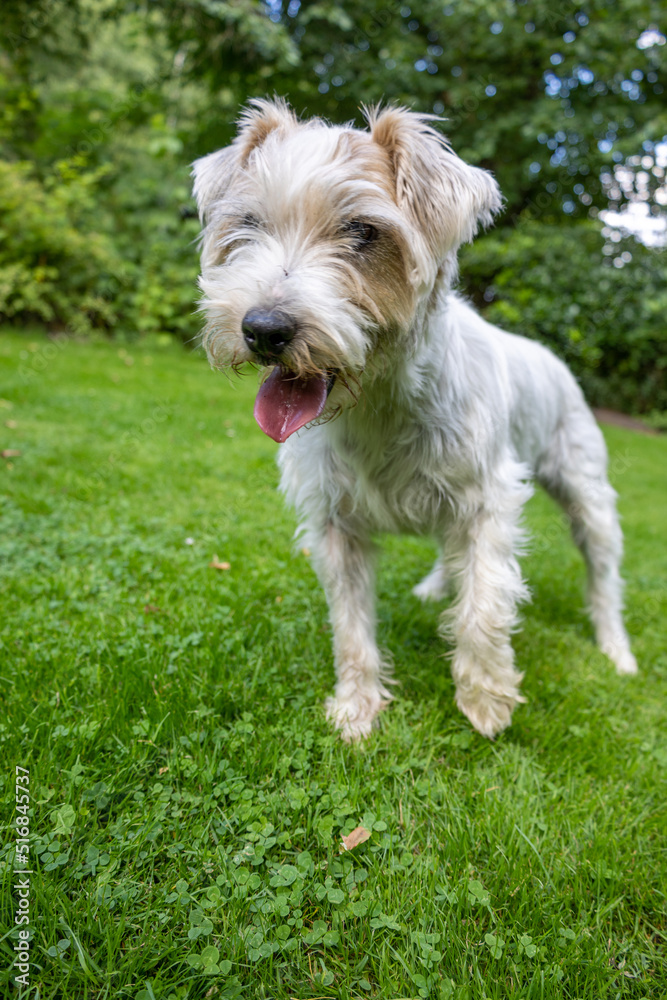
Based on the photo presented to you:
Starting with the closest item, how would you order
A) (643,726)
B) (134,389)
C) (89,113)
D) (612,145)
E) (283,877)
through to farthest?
(283,877) < (643,726) < (134,389) < (612,145) < (89,113)

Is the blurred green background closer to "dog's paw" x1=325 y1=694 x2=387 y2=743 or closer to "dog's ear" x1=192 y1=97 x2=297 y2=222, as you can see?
"dog's ear" x1=192 y1=97 x2=297 y2=222

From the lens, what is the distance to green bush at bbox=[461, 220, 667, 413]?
12.3m

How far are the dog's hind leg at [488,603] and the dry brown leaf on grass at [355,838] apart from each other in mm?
793

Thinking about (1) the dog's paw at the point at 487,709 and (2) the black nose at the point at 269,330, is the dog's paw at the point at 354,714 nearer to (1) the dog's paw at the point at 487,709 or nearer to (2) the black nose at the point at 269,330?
(1) the dog's paw at the point at 487,709

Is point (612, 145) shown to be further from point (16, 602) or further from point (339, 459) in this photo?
point (16, 602)

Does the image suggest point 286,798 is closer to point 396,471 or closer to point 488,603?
point 488,603

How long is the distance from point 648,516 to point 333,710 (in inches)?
263

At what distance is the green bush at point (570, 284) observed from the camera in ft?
40.4

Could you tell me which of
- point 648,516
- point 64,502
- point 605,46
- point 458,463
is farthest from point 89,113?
point 458,463

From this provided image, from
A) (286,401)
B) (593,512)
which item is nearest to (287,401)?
(286,401)

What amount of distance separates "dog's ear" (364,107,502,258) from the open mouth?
0.67 meters

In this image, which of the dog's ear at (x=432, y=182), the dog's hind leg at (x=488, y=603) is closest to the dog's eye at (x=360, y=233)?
the dog's ear at (x=432, y=182)

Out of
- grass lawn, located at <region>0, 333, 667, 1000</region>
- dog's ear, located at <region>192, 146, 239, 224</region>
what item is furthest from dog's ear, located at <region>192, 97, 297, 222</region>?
grass lawn, located at <region>0, 333, 667, 1000</region>

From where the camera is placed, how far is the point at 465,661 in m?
2.66
